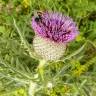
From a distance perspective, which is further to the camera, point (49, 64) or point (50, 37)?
point (49, 64)

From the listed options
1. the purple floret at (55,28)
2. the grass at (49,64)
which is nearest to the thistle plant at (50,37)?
the purple floret at (55,28)

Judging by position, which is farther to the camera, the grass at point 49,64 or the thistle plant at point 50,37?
the grass at point 49,64

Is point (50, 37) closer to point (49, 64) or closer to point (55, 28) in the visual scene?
point (55, 28)

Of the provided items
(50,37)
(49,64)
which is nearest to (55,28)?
(50,37)

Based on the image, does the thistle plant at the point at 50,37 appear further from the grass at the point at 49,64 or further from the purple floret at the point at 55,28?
the grass at the point at 49,64

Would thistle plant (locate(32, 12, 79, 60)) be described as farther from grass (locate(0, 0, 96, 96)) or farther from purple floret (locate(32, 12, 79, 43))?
grass (locate(0, 0, 96, 96))

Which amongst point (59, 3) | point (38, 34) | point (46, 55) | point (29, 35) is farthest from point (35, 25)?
point (59, 3)

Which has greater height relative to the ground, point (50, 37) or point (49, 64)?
point (50, 37)
